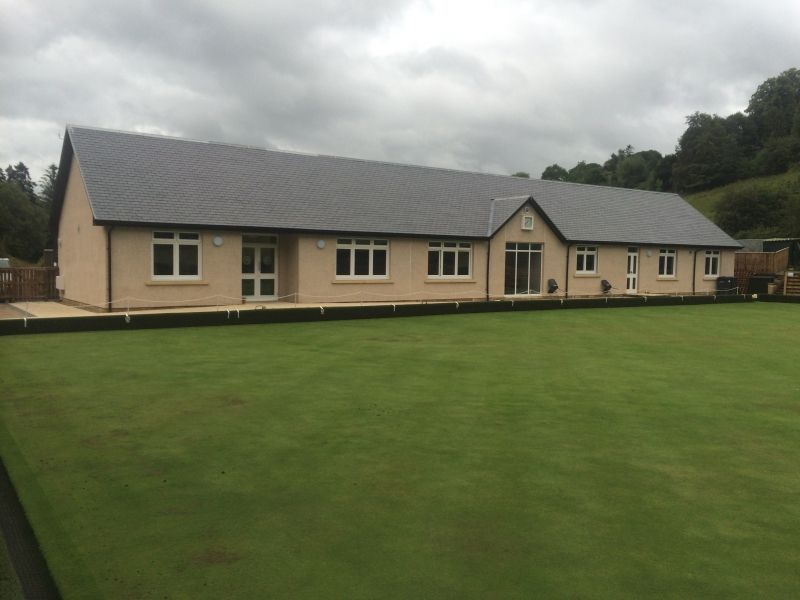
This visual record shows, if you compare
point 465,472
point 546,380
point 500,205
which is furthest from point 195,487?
point 500,205

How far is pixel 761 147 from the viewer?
8788cm

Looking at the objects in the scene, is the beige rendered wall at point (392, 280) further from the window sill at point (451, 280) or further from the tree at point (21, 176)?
the tree at point (21, 176)

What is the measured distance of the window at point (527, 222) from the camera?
83.5ft

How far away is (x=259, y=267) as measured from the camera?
21.4 meters

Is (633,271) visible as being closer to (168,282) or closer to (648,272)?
(648,272)

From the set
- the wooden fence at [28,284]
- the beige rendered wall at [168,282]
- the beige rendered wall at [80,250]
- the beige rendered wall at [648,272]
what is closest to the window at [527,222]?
the beige rendered wall at [648,272]

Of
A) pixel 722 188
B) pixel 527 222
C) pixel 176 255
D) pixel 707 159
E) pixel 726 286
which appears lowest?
pixel 726 286

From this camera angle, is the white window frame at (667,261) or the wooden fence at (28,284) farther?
the white window frame at (667,261)

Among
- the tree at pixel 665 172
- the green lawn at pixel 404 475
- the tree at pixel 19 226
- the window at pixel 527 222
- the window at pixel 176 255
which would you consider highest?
the tree at pixel 665 172

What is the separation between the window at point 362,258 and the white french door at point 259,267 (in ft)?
6.81

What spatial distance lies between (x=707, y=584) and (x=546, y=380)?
5723mm

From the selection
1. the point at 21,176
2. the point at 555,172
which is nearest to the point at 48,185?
the point at 21,176

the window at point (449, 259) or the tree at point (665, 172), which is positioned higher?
the tree at point (665, 172)

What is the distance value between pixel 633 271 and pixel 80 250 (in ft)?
72.1
